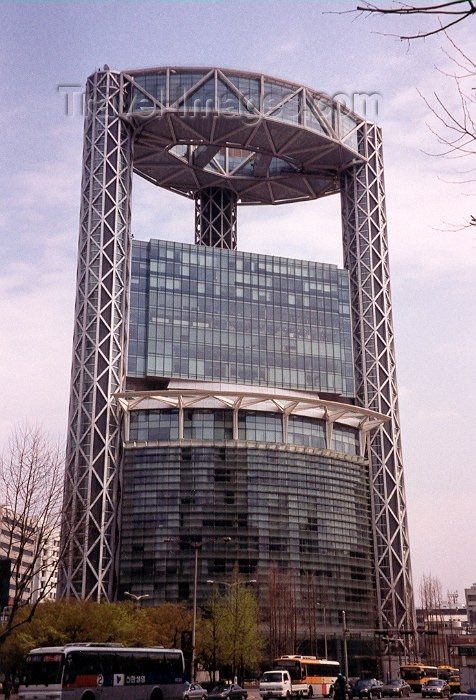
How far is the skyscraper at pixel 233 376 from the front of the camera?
360 ft

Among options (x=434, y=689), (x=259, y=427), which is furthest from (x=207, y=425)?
(x=434, y=689)

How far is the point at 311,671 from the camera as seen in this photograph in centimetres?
6738

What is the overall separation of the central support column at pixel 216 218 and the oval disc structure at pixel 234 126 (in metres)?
5.01

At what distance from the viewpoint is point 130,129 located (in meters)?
127

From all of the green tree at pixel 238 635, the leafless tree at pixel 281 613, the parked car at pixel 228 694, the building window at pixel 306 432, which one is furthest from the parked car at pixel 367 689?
the building window at pixel 306 432

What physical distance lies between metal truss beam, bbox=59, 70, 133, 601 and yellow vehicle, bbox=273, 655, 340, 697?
134 feet

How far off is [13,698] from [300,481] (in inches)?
2290

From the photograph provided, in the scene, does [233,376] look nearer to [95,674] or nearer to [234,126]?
[234,126]

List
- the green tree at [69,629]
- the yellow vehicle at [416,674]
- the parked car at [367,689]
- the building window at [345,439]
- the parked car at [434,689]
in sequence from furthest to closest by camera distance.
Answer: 1. the building window at [345,439]
2. the yellow vehicle at [416,674]
3. the parked car at [434,689]
4. the green tree at [69,629]
5. the parked car at [367,689]

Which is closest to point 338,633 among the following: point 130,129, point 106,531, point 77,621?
point 106,531

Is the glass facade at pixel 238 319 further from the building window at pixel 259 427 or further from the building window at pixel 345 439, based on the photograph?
the building window at pixel 259 427

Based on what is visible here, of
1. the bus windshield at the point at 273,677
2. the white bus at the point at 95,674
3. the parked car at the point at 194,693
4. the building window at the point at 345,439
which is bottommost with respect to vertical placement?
the parked car at the point at 194,693

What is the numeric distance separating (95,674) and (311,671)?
95.8 ft

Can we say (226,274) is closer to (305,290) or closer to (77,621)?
(305,290)
